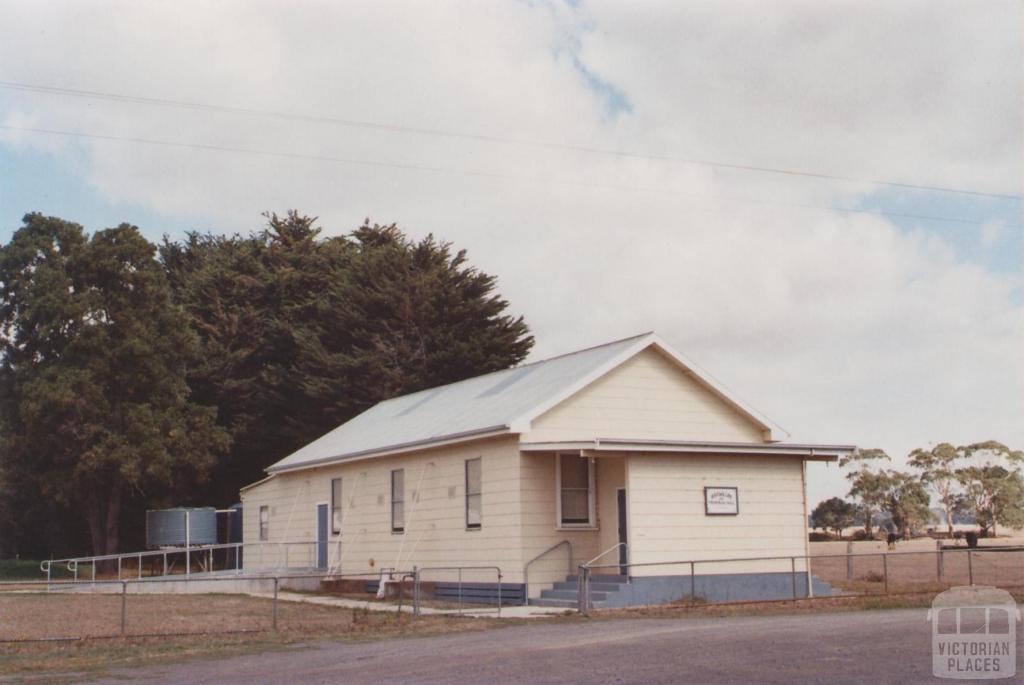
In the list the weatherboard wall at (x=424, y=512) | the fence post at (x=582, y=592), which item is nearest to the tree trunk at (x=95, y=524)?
the weatherboard wall at (x=424, y=512)

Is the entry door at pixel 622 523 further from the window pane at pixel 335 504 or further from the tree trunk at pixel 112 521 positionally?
the tree trunk at pixel 112 521

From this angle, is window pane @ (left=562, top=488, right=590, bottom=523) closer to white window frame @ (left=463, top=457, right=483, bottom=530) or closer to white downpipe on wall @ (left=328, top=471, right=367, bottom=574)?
white window frame @ (left=463, top=457, right=483, bottom=530)

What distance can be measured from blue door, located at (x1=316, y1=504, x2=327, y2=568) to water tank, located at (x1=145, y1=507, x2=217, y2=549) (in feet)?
36.6

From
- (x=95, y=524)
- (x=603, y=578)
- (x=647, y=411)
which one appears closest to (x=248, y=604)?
(x=603, y=578)

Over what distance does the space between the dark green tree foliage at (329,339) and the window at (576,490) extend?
26.1m

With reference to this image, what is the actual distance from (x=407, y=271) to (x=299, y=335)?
5.73m

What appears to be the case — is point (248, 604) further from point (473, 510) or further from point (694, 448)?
point (694, 448)

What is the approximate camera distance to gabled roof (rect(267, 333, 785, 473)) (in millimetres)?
26875

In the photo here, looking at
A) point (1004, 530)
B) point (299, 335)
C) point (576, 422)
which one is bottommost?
point (1004, 530)

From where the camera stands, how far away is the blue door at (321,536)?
115ft

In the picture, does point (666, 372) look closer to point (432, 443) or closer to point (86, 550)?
point (432, 443)

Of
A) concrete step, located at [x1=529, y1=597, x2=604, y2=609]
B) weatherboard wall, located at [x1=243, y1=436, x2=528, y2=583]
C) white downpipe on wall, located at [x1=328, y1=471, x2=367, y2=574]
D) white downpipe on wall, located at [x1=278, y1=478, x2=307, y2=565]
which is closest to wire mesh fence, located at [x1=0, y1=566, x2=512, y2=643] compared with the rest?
weatherboard wall, located at [x1=243, y1=436, x2=528, y2=583]

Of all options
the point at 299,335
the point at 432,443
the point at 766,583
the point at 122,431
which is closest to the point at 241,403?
the point at 299,335

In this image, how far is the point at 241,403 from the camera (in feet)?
184
